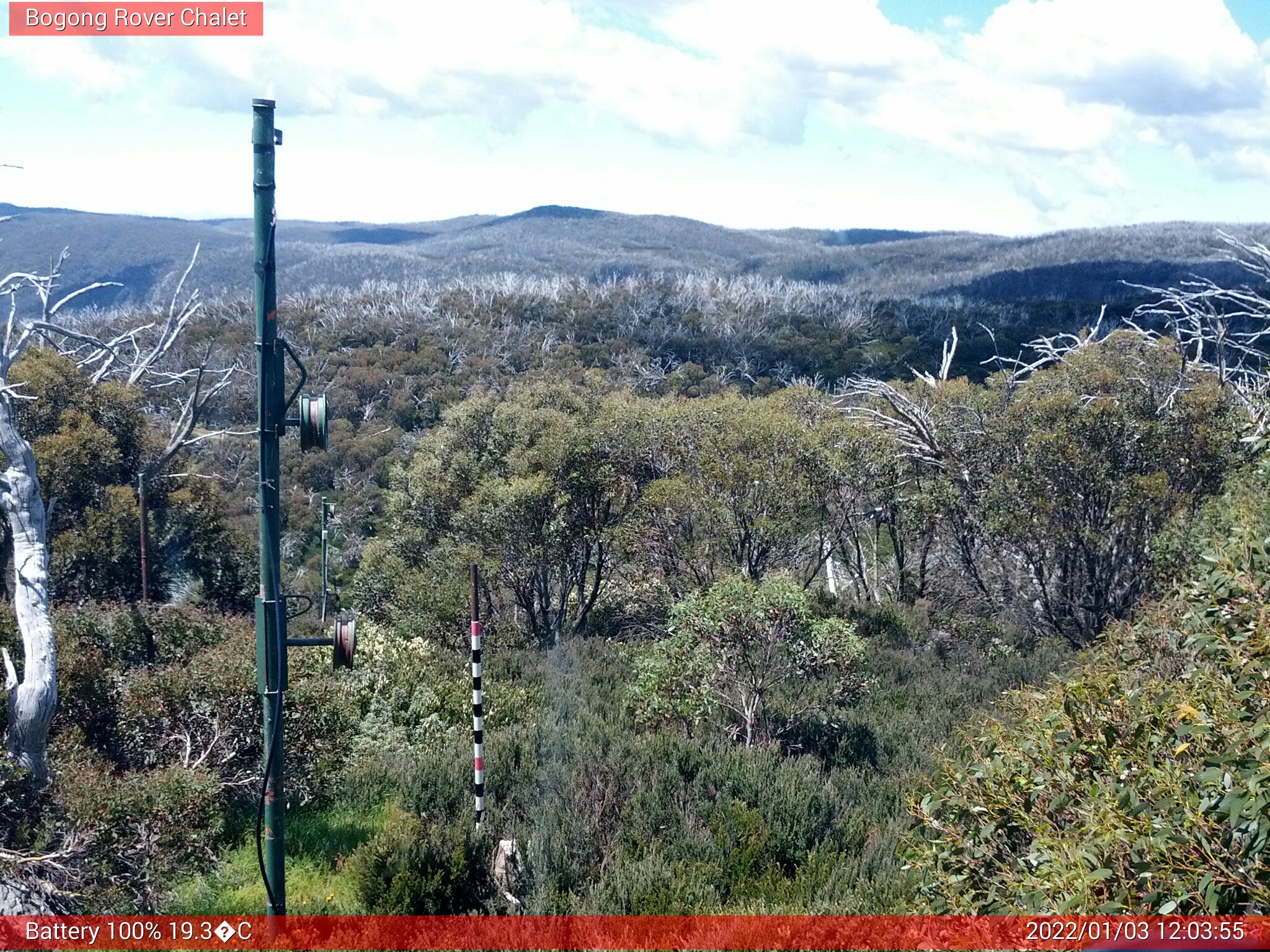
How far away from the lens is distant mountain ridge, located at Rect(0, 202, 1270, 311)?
5681cm

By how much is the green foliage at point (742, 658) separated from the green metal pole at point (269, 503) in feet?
16.4

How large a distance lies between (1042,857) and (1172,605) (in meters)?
3.54

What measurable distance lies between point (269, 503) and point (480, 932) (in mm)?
2703

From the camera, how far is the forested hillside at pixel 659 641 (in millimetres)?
5910

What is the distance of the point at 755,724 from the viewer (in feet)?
31.3

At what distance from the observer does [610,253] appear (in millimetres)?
90188

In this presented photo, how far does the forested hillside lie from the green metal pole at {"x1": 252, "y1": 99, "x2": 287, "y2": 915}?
1.47 meters

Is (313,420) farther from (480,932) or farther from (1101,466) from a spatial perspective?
(1101,466)

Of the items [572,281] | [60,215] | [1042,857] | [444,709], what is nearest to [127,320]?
[572,281]

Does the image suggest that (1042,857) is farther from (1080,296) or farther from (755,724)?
(1080,296)

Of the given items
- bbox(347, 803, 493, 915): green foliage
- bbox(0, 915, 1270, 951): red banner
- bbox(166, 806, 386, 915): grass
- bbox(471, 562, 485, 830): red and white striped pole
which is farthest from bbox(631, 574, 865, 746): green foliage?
bbox(0, 915, 1270, 951): red banner

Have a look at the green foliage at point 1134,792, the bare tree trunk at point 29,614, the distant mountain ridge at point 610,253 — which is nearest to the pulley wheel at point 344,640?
the green foliage at point 1134,792

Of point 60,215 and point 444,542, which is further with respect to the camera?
point 60,215

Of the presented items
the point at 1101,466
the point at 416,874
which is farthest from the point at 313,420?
the point at 1101,466
